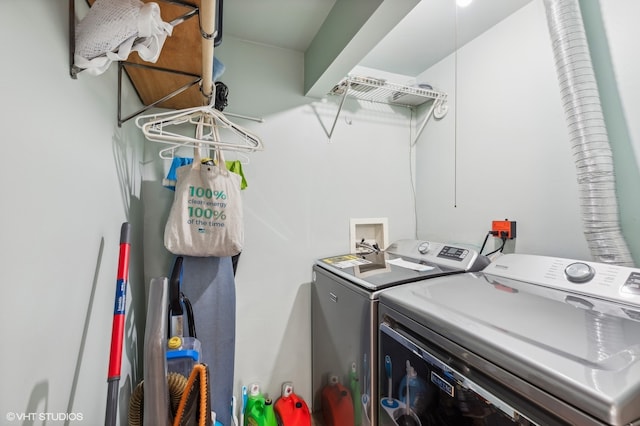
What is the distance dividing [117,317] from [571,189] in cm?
187

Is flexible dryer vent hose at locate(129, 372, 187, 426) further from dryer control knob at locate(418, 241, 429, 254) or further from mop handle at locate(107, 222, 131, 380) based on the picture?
dryer control knob at locate(418, 241, 429, 254)

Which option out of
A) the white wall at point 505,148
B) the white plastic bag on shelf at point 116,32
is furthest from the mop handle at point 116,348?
the white wall at point 505,148

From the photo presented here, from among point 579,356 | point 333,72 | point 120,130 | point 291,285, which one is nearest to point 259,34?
point 333,72

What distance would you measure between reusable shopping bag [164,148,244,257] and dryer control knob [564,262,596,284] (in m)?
1.40

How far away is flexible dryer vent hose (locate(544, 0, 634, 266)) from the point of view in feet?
3.42

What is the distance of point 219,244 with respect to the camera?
1244mm

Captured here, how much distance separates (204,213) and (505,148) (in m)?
1.69

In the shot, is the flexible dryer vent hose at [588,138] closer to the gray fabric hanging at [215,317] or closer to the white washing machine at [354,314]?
the white washing machine at [354,314]

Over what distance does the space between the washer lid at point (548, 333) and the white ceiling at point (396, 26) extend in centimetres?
143

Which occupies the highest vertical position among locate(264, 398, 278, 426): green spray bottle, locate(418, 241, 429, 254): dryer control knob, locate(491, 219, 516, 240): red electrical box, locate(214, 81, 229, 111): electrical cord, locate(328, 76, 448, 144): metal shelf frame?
locate(328, 76, 448, 144): metal shelf frame

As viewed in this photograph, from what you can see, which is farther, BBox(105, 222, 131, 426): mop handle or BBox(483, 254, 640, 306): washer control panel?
BBox(483, 254, 640, 306): washer control panel

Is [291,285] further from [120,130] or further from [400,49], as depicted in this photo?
[400,49]

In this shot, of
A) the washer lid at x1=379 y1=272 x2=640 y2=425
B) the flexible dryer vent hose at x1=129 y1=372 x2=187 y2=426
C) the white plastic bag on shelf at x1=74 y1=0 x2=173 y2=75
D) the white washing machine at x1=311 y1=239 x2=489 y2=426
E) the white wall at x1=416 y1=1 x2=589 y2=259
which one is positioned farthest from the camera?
the white wall at x1=416 y1=1 x2=589 y2=259

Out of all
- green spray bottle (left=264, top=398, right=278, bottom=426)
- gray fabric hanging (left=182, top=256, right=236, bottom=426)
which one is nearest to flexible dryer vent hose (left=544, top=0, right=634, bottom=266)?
gray fabric hanging (left=182, top=256, right=236, bottom=426)
